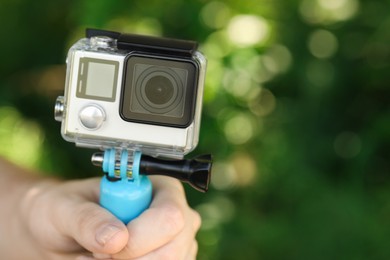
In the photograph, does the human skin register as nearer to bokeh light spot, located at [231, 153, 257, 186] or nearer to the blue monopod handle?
the blue monopod handle

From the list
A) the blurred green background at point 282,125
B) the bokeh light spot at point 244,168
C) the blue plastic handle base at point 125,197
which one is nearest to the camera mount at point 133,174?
the blue plastic handle base at point 125,197

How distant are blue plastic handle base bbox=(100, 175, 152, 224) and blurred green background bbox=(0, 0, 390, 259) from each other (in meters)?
0.54

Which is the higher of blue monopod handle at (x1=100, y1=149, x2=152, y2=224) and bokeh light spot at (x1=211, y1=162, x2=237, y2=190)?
blue monopod handle at (x1=100, y1=149, x2=152, y2=224)

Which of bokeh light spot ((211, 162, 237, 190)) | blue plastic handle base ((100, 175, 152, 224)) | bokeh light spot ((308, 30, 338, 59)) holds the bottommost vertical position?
bokeh light spot ((211, 162, 237, 190))

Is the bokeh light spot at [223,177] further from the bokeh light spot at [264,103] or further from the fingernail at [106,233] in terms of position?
the fingernail at [106,233]

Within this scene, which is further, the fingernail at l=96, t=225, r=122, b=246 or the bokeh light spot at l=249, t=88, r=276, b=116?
the bokeh light spot at l=249, t=88, r=276, b=116

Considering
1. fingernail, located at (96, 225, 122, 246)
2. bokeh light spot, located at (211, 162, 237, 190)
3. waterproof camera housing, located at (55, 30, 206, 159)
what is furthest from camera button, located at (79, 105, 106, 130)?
bokeh light spot, located at (211, 162, 237, 190)

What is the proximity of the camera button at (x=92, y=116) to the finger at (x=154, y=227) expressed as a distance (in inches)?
5.1

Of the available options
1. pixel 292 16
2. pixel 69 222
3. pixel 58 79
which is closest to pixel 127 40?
pixel 69 222

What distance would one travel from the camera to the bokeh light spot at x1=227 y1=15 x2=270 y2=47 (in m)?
1.28

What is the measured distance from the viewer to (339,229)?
4.35 ft

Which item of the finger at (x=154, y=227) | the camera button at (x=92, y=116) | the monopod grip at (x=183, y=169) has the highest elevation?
the camera button at (x=92, y=116)

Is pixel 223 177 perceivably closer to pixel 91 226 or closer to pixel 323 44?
pixel 323 44

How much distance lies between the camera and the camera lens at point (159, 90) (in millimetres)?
658
